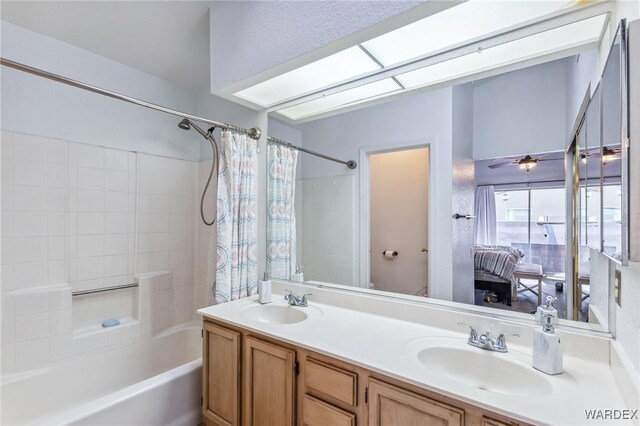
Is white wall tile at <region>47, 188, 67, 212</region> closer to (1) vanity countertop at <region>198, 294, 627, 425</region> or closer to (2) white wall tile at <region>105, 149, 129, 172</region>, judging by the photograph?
(2) white wall tile at <region>105, 149, 129, 172</region>

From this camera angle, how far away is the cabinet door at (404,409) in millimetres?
905

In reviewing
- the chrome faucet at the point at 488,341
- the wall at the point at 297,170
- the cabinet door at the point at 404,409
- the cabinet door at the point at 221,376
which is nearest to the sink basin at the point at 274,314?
the cabinet door at the point at 221,376

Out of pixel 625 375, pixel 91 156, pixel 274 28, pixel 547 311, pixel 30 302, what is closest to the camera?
pixel 625 375

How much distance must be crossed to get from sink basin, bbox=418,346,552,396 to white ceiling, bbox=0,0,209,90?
229cm

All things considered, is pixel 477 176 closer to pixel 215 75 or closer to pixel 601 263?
pixel 601 263

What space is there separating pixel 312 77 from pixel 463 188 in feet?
Result: 3.47

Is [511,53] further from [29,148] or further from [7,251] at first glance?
[7,251]

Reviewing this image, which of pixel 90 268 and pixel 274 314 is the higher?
pixel 90 268

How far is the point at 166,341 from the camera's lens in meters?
2.45

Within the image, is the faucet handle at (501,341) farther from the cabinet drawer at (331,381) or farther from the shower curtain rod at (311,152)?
the shower curtain rod at (311,152)

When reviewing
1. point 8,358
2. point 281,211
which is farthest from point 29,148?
point 281,211

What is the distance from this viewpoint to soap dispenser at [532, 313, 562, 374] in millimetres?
987

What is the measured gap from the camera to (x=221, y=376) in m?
1.60

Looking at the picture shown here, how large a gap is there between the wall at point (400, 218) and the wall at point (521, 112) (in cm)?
30
